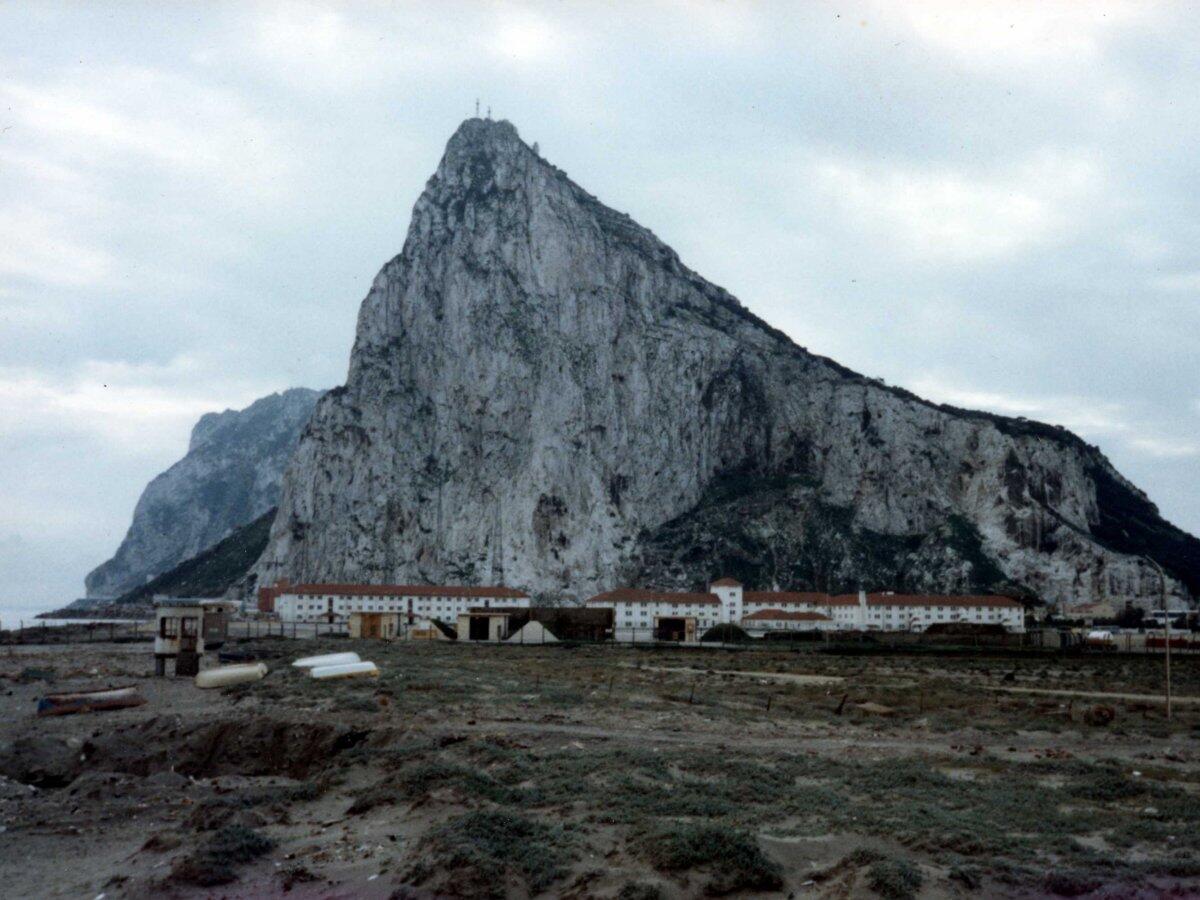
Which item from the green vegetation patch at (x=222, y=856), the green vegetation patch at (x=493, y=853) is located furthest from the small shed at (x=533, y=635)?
the green vegetation patch at (x=493, y=853)

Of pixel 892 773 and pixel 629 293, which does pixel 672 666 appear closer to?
pixel 892 773

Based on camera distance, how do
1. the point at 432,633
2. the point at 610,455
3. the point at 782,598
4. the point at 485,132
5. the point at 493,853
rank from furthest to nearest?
the point at 485,132, the point at 610,455, the point at 782,598, the point at 432,633, the point at 493,853

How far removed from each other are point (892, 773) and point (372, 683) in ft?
72.7

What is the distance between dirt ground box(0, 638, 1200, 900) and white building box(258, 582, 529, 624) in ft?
295

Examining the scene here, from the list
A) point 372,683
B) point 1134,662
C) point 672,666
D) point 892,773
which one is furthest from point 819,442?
point 892,773

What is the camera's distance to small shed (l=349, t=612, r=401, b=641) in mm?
82062

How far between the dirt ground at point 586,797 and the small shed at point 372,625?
49616mm

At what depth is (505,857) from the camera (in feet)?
41.4

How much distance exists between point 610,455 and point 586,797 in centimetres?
14447

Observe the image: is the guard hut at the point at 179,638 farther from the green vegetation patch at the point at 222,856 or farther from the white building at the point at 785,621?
the white building at the point at 785,621

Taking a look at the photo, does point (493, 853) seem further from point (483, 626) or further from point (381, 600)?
point (381, 600)

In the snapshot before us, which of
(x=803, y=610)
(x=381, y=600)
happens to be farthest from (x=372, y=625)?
(x=803, y=610)

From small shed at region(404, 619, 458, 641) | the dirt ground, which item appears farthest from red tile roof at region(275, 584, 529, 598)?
the dirt ground

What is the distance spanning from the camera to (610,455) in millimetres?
159875
